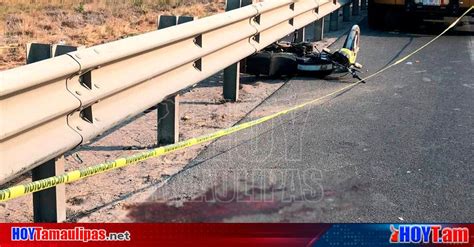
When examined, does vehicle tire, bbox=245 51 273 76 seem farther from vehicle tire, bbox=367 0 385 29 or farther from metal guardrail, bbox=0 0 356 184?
vehicle tire, bbox=367 0 385 29

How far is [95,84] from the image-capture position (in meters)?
3.96

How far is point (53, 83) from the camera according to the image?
11.7ft

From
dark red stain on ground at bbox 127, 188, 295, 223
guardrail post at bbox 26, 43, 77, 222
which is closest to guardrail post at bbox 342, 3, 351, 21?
dark red stain on ground at bbox 127, 188, 295, 223

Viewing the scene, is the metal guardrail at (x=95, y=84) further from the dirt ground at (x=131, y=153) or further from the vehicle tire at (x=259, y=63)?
the vehicle tire at (x=259, y=63)

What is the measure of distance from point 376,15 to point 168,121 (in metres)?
9.96

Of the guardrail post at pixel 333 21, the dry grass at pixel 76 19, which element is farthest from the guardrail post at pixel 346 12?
the dry grass at pixel 76 19

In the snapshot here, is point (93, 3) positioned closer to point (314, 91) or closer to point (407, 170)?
point (314, 91)

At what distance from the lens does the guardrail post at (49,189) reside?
373 cm

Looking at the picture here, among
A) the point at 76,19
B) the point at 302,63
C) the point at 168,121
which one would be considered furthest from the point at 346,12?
the point at 168,121

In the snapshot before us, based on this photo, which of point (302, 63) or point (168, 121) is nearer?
point (168, 121)

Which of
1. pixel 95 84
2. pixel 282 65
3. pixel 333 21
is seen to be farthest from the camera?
pixel 333 21

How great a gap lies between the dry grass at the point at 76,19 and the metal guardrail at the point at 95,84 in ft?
17.2

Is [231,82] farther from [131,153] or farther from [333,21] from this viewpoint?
[333,21]

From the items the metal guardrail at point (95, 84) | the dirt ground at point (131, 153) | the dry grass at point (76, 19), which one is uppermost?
the metal guardrail at point (95, 84)
